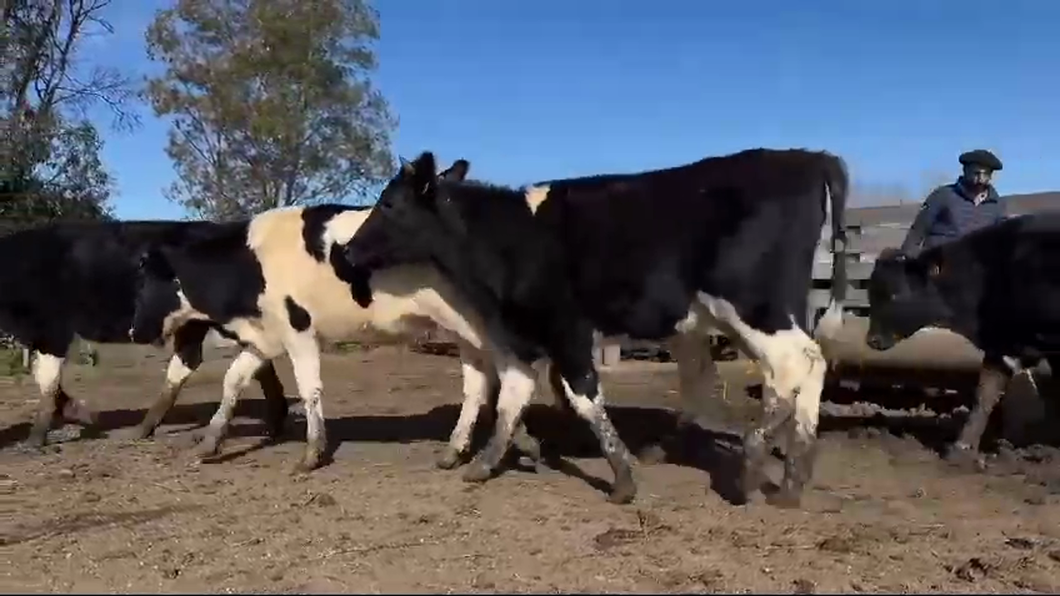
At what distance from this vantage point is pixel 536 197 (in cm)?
783

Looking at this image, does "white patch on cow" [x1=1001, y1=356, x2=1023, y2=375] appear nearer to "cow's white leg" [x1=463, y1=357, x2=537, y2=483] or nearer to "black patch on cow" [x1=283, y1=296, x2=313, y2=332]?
"cow's white leg" [x1=463, y1=357, x2=537, y2=483]

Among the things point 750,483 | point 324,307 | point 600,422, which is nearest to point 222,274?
point 324,307

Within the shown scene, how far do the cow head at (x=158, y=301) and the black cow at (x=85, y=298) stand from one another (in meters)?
0.13

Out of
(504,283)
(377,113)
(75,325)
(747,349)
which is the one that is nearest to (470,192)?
(504,283)

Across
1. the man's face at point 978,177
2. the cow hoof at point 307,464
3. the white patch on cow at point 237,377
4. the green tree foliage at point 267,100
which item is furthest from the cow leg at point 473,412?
the green tree foliage at point 267,100

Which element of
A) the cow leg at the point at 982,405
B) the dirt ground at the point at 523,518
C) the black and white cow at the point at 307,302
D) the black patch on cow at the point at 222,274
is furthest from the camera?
the black patch on cow at the point at 222,274

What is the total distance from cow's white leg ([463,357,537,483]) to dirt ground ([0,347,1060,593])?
0.70 ft

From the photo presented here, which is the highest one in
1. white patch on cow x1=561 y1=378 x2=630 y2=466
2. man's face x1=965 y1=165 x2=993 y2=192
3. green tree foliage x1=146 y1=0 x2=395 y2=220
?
green tree foliage x1=146 y1=0 x2=395 y2=220

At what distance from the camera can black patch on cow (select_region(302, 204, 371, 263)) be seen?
342 inches

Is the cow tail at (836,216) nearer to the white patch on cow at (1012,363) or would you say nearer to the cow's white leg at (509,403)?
the white patch on cow at (1012,363)

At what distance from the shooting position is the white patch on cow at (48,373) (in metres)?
9.65

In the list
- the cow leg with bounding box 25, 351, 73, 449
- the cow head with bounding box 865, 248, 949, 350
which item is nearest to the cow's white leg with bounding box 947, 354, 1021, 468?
the cow head with bounding box 865, 248, 949, 350

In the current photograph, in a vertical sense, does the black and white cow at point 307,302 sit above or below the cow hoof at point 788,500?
above

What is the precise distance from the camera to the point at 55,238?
10.3 meters
